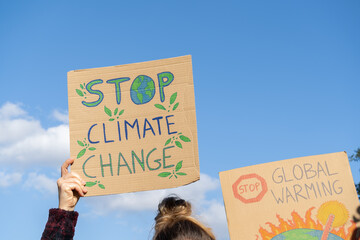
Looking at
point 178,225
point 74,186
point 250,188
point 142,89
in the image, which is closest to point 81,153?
point 74,186

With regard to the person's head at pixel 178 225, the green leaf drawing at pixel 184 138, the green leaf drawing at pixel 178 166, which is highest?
the green leaf drawing at pixel 184 138

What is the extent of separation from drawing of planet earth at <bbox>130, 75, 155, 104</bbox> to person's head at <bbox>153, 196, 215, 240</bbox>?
94 cm

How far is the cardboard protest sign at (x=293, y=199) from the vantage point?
2.96m

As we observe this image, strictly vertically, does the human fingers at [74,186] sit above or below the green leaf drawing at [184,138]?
below

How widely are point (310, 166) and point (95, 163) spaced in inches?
67.2

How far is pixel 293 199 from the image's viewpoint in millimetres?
3072

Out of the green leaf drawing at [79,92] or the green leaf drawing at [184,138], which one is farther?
the green leaf drawing at [79,92]

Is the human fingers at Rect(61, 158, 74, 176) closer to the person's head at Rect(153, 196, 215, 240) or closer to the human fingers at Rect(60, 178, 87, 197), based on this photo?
the human fingers at Rect(60, 178, 87, 197)

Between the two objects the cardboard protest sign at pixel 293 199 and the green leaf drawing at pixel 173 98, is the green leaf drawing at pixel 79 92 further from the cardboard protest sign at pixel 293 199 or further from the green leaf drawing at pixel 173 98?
the cardboard protest sign at pixel 293 199

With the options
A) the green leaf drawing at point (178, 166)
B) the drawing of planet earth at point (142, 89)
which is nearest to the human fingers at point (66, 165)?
the drawing of planet earth at point (142, 89)

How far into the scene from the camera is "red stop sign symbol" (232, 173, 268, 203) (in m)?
3.06

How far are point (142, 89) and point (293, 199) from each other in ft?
4.83

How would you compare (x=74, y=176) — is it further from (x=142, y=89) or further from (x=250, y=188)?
(x=250, y=188)

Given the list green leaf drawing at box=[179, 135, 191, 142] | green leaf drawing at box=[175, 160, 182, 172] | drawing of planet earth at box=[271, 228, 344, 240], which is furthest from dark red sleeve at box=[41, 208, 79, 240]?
drawing of planet earth at box=[271, 228, 344, 240]
